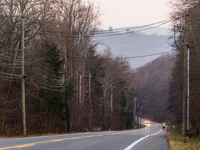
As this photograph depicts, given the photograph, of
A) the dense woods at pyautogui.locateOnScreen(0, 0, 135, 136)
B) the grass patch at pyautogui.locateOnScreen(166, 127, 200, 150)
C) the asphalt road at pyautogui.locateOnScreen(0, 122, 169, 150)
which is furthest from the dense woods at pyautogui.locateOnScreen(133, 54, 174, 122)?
the asphalt road at pyautogui.locateOnScreen(0, 122, 169, 150)

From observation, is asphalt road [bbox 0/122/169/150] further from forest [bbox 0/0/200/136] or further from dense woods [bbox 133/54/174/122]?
dense woods [bbox 133/54/174/122]

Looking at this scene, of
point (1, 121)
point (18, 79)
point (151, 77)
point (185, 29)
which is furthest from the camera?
point (151, 77)

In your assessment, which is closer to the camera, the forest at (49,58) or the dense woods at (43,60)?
the forest at (49,58)

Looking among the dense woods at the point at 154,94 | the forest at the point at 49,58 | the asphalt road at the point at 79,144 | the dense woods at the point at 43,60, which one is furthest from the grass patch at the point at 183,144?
the dense woods at the point at 154,94

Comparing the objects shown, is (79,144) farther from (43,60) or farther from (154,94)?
(154,94)

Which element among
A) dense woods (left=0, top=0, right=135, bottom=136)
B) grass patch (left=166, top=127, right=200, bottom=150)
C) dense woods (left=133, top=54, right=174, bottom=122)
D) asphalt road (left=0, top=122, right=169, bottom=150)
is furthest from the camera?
dense woods (left=133, top=54, right=174, bottom=122)

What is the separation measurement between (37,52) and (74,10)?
9486 mm

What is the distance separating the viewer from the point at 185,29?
20.3m

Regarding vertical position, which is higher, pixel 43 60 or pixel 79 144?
pixel 43 60

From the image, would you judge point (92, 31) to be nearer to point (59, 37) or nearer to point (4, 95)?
point (59, 37)

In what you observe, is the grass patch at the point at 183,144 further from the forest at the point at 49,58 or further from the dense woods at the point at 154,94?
the dense woods at the point at 154,94

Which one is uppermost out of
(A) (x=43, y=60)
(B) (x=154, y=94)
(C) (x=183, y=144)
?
(A) (x=43, y=60)

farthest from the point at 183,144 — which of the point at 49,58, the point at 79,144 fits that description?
the point at 49,58

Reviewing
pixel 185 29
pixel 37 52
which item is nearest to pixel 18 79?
pixel 37 52
